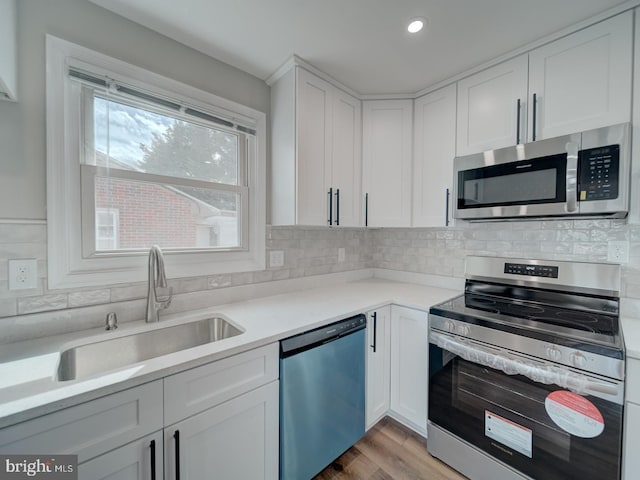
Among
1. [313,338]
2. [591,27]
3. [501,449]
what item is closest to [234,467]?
[313,338]

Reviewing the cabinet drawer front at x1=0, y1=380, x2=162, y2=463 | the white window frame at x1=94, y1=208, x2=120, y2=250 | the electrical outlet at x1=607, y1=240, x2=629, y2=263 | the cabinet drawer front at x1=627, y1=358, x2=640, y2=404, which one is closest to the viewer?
the cabinet drawer front at x1=0, y1=380, x2=162, y2=463

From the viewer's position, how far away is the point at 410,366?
1.69 m

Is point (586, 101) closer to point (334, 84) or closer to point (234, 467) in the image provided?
point (334, 84)

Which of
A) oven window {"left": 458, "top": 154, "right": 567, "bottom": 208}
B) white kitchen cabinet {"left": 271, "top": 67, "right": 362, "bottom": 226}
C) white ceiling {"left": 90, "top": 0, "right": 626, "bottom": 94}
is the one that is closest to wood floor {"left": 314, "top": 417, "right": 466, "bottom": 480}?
white kitchen cabinet {"left": 271, "top": 67, "right": 362, "bottom": 226}

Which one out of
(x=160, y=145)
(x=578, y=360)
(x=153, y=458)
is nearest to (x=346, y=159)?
(x=160, y=145)

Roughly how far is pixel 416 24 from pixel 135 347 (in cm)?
215

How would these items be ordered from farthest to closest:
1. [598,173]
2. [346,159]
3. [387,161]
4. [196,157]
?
1. [387,161]
2. [346,159]
3. [196,157]
4. [598,173]

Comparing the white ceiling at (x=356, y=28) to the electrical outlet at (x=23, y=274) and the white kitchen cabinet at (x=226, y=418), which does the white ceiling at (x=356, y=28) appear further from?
the white kitchen cabinet at (x=226, y=418)

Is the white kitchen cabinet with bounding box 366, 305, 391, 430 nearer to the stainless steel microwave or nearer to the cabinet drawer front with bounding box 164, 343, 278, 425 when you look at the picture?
the cabinet drawer front with bounding box 164, 343, 278, 425

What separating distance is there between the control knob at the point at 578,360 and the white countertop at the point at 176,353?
676 mm

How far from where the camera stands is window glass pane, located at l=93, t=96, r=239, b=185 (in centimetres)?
130

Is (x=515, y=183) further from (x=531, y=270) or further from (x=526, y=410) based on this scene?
(x=526, y=410)

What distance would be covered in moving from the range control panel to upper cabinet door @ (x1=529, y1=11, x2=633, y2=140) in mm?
789

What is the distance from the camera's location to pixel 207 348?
103 centimetres
